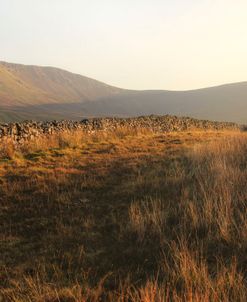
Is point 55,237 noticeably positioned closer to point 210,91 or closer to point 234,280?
point 234,280

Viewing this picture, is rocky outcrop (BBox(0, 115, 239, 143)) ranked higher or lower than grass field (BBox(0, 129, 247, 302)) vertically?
higher

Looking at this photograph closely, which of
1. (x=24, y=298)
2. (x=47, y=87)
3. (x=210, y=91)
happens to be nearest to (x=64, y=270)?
(x=24, y=298)

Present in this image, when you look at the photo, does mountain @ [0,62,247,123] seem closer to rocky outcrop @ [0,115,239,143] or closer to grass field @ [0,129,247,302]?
rocky outcrop @ [0,115,239,143]

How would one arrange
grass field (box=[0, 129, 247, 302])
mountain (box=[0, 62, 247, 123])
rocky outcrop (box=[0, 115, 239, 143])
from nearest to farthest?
grass field (box=[0, 129, 247, 302]), rocky outcrop (box=[0, 115, 239, 143]), mountain (box=[0, 62, 247, 123])

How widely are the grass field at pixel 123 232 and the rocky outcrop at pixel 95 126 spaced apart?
117 inches

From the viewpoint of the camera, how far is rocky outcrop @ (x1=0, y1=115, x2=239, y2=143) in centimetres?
1226

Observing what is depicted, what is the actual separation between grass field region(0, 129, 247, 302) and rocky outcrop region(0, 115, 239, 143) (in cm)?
298

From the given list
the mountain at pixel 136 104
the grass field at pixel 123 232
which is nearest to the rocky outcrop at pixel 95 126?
the grass field at pixel 123 232

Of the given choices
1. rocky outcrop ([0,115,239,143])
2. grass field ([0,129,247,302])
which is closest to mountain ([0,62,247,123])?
rocky outcrop ([0,115,239,143])

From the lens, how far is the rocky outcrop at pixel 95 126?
12.3m

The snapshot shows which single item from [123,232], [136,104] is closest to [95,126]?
[123,232]

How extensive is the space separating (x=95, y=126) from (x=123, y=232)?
11895mm

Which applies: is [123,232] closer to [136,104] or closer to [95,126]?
[95,126]

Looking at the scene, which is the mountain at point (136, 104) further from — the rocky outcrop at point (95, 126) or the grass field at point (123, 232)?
the grass field at point (123, 232)
